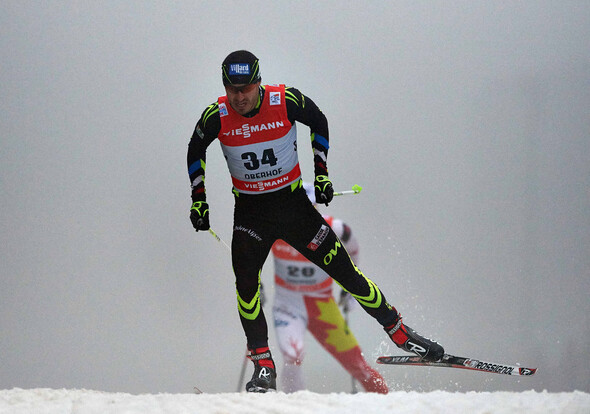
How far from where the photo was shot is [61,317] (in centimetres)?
704

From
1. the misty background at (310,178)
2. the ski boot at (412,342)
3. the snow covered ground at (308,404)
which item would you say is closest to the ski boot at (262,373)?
the snow covered ground at (308,404)

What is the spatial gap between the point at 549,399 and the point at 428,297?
15.1 ft

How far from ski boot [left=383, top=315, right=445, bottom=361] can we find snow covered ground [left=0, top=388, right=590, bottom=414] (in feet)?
2.02

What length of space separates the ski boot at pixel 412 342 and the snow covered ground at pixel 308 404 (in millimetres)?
616

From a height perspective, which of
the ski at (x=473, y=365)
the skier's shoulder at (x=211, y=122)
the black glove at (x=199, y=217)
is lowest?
the ski at (x=473, y=365)

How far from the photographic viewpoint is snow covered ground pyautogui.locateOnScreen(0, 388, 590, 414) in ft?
8.35

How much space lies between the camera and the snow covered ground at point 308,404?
8.35 feet

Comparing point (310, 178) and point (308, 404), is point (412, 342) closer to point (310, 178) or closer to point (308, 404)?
point (308, 404)

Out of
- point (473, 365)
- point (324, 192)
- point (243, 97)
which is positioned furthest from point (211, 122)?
point (473, 365)

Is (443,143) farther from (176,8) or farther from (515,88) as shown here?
(176,8)

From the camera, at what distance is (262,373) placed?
3471mm

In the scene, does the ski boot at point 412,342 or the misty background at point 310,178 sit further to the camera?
the misty background at point 310,178

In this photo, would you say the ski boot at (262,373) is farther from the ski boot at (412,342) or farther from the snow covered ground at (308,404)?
the ski boot at (412,342)

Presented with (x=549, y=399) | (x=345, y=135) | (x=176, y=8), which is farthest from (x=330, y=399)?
(x=176, y=8)
